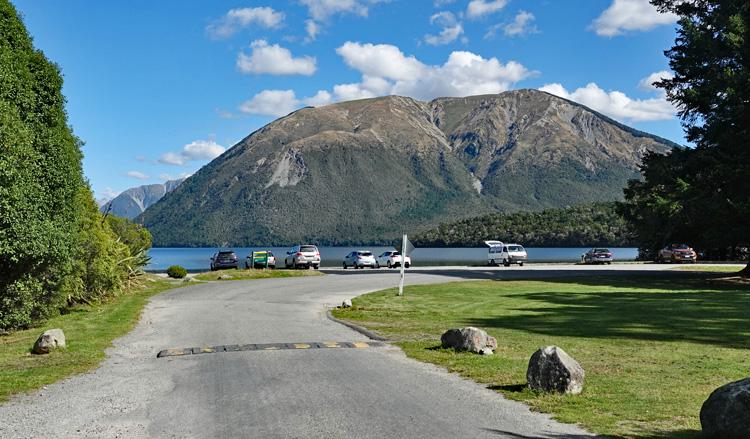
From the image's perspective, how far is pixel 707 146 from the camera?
3953 cm

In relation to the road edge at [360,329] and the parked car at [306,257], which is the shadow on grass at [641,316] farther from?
the parked car at [306,257]

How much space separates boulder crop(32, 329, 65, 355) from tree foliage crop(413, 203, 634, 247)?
Answer: 142203 millimetres

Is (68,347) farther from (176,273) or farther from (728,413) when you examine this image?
(176,273)

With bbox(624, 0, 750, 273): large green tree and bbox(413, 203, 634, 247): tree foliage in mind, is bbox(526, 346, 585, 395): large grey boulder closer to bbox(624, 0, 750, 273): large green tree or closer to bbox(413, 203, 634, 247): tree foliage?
bbox(624, 0, 750, 273): large green tree

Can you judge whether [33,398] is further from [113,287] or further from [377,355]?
[113,287]

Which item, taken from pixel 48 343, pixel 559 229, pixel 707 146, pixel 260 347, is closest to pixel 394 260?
pixel 707 146

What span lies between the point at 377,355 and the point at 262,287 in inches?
903

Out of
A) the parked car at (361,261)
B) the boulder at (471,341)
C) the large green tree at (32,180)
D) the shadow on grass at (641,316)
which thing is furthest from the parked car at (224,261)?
the boulder at (471,341)

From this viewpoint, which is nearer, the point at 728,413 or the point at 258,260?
the point at 728,413

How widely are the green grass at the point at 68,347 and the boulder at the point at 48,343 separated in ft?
0.48

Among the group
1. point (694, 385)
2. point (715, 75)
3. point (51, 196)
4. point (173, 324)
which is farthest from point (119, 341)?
point (715, 75)

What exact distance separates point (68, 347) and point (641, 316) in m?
16.3

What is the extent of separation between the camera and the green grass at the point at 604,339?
854cm

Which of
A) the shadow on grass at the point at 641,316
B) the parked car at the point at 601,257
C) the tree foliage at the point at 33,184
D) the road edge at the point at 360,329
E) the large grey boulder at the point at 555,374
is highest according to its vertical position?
the tree foliage at the point at 33,184
